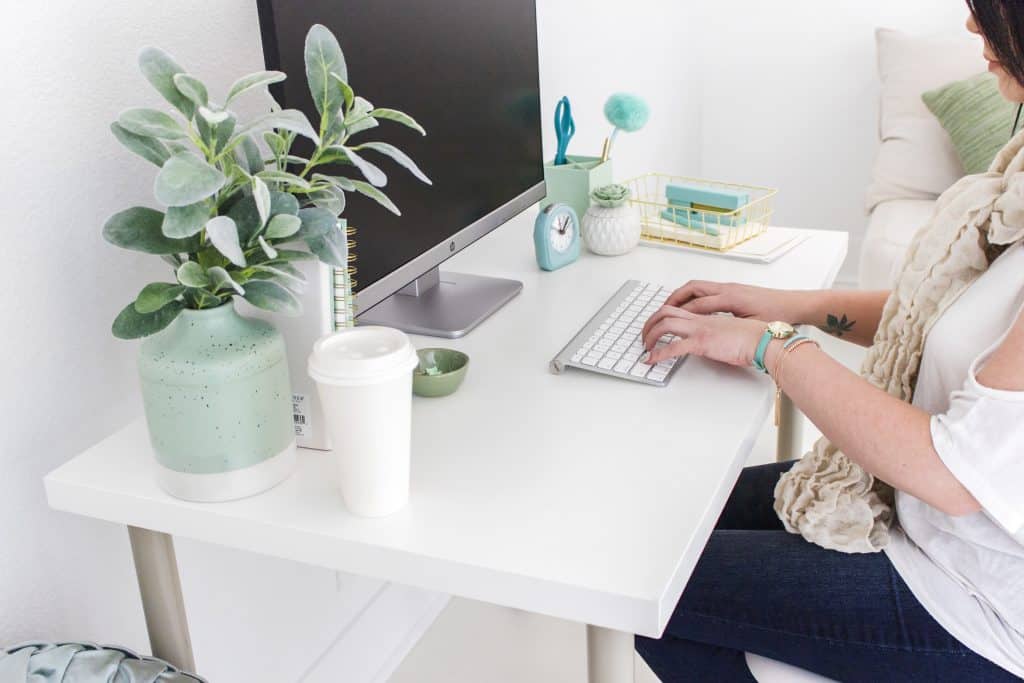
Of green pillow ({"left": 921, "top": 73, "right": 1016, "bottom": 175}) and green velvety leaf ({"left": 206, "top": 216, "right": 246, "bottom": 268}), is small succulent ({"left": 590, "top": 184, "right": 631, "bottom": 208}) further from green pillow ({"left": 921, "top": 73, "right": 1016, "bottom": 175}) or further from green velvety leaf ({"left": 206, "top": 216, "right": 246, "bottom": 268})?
green pillow ({"left": 921, "top": 73, "right": 1016, "bottom": 175})

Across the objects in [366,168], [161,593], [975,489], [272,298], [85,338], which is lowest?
[161,593]

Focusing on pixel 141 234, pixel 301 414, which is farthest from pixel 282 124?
pixel 301 414

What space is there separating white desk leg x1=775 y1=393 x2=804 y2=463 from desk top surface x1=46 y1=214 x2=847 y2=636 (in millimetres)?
545

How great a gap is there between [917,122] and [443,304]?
193 centimetres

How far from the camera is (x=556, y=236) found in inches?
58.7

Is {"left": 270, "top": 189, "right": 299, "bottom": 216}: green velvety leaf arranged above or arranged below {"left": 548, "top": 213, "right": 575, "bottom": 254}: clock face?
above

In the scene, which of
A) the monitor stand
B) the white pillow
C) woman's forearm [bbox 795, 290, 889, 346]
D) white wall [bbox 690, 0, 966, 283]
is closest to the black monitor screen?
the monitor stand

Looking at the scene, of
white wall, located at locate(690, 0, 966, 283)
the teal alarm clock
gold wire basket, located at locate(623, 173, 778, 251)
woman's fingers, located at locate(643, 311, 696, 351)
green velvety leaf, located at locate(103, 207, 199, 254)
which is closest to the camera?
green velvety leaf, located at locate(103, 207, 199, 254)

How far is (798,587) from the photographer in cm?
105

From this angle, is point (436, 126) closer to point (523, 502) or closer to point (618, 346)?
point (618, 346)

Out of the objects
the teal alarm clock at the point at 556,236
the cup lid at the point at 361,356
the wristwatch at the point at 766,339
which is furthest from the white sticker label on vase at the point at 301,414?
the teal alarm clock at the point at 556,236

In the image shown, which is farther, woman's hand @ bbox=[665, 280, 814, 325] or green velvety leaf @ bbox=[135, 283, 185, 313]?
woman's hand @ bbox=[665, 280, 814, 325]

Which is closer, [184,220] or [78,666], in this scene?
[184,220]

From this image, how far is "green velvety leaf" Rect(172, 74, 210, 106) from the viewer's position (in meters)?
0.75
